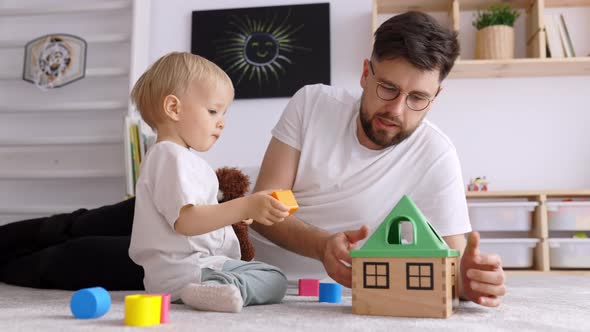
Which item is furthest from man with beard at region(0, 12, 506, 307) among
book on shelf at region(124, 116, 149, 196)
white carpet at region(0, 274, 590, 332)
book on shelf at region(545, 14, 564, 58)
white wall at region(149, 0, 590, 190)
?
book on shelf at region(545, 14, 564, 58)

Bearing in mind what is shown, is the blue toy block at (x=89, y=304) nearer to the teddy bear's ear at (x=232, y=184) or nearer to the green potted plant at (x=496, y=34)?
the teddy bear's ear at (x=232, y=184)

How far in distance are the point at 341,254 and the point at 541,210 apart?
1.60m

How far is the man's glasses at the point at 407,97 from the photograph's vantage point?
4.43ft

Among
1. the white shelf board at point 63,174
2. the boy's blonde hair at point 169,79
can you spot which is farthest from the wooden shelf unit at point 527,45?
the boy's blonde hair at point 169,79

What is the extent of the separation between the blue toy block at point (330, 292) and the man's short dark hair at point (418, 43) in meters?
0.52

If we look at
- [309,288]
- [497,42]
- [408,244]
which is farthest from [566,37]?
[408,244]

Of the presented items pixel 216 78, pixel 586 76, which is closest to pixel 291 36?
pixel 586 76

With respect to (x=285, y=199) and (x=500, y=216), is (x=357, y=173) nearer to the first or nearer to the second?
(x=285, y=199)

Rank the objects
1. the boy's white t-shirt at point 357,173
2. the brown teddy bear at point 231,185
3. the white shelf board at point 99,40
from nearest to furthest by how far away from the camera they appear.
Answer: the boy's white t-shirt at point 357,173 < the brown teddy bear at point 231,185 < the white shelf board at point 99,40

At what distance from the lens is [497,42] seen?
261 centimetres

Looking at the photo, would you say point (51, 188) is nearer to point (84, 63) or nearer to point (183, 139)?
point (84, 63)

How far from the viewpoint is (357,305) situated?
97cm

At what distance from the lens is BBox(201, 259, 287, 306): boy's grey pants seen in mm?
1057

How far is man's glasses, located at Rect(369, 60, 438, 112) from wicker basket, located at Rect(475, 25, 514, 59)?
4.59 ft
